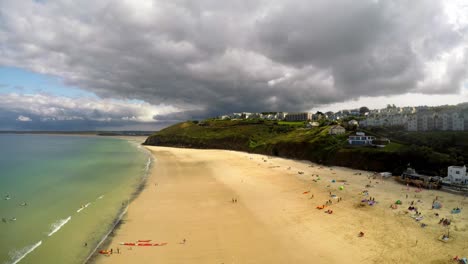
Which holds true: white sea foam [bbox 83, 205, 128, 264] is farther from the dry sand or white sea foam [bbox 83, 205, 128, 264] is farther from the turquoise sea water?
the dry sand

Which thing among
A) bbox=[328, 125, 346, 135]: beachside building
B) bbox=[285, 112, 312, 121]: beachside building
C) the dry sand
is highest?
bbox=[285, 112, 312, 121]: beachside building

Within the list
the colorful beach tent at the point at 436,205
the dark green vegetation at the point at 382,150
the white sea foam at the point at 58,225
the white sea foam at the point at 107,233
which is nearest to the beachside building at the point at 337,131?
the dark green vegetation at the point at 382,150

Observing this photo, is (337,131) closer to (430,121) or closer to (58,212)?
(430,121)

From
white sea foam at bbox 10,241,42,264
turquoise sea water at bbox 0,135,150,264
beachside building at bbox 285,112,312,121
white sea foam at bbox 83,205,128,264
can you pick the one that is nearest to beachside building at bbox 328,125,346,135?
turquoise sea water at bbox 0,135,150,264

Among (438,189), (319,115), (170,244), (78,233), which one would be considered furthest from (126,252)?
(319,115)

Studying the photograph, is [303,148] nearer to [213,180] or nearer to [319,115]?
[213,180]

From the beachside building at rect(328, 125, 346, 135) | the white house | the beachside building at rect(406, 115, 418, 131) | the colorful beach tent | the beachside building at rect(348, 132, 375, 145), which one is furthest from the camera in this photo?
the beachside building at rect(328, 125, 346, 135)
